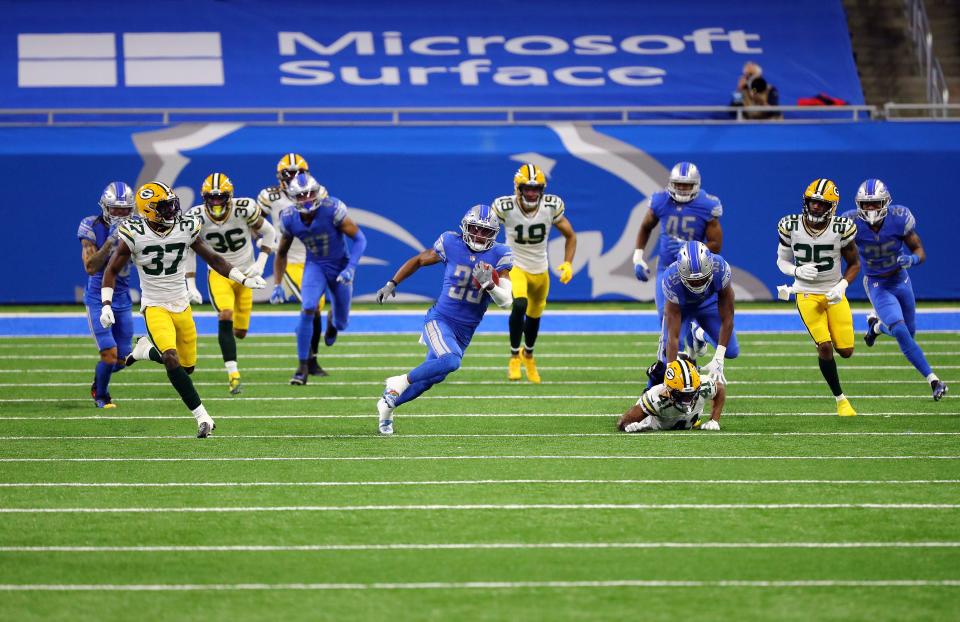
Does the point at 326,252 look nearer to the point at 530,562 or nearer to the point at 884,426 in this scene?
the point at 884,426

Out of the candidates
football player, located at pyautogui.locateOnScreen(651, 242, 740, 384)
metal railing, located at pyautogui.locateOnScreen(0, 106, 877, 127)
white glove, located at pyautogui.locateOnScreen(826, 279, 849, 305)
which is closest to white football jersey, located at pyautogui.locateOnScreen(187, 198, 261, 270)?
football player, located at pyautogui.locateOnScreen(651, 242, 740, 384)

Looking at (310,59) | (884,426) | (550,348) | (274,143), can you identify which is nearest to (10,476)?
(884,426)

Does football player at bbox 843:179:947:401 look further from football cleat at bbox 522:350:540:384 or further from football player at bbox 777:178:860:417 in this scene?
football cleat at bbox 522:350:540:384

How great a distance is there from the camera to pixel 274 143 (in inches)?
717

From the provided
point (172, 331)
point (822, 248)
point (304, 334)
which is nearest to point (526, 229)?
point (304, 334)

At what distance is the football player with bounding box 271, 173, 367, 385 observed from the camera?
Result: 11805 millimetres

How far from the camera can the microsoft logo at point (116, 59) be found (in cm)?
2034

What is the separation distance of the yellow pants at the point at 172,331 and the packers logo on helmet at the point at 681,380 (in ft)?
10.8

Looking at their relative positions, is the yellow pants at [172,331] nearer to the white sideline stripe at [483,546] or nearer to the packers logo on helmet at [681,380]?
the white sideline stripe at [483,546]

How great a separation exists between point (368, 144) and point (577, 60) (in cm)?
442

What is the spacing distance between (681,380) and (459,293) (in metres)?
1.60

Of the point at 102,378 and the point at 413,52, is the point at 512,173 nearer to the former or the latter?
the point at 413,52

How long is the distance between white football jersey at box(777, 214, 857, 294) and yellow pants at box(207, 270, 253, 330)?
4.66 metres

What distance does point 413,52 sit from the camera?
21.2m
